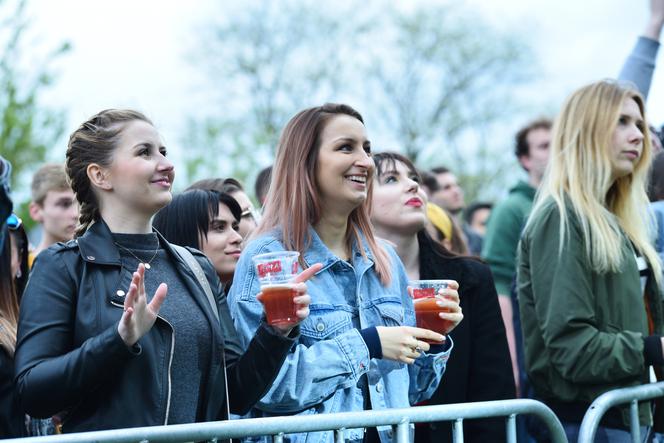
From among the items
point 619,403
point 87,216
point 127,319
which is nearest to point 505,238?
point 619,403

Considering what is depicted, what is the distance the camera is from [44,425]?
3883 mm

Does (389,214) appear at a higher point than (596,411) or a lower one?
higher

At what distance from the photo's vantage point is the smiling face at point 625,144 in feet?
15.6

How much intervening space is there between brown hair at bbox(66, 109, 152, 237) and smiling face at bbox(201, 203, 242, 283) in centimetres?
109

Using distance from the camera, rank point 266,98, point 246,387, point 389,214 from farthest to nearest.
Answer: point 266,98
point 389,214
point 246,387

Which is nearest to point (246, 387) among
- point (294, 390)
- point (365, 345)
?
point (294, 390)

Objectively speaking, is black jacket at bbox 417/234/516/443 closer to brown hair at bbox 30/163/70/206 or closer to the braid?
the braid

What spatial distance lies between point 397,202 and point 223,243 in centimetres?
92

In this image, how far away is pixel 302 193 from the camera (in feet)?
12.5

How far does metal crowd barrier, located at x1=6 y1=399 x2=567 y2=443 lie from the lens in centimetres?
267

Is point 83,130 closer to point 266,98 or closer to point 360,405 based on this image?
point 360,405

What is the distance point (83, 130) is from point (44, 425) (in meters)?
1.27

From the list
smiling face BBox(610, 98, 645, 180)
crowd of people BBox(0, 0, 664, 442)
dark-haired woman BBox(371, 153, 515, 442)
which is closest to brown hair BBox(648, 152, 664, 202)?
crowd of people BBox(0, 0, 664, 442)

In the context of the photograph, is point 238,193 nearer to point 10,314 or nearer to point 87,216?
point 10,314
